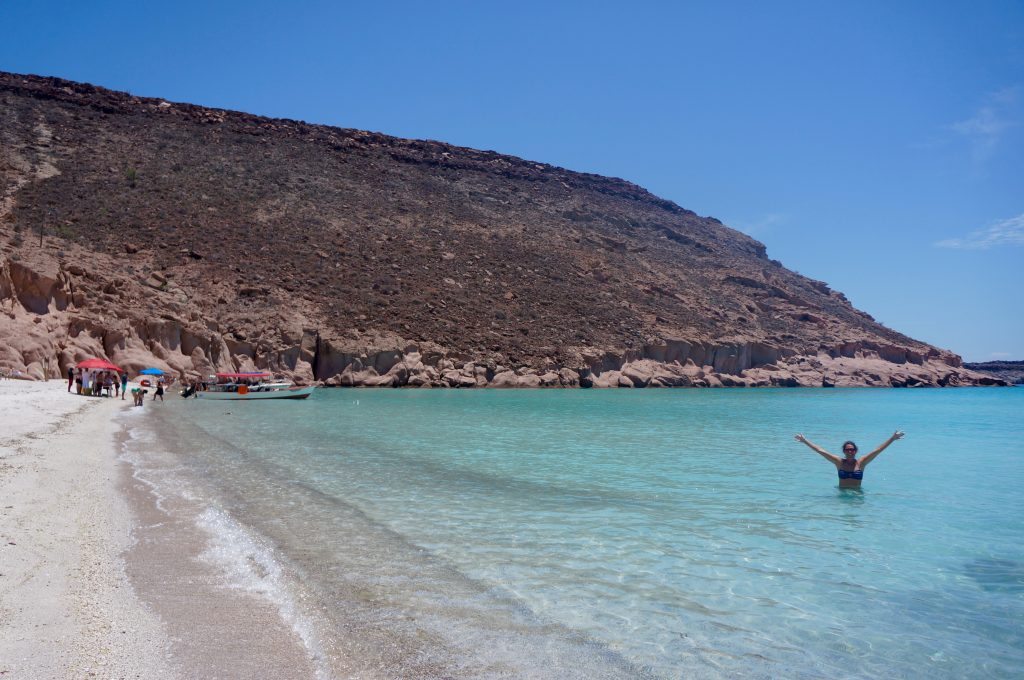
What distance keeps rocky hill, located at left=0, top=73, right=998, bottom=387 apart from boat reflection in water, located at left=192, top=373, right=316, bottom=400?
6598 mm

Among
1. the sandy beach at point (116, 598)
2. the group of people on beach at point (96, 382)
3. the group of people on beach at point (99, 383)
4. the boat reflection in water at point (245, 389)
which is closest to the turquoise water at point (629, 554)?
the sandy beach at point (116, 598)

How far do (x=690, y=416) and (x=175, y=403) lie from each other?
23.3 m

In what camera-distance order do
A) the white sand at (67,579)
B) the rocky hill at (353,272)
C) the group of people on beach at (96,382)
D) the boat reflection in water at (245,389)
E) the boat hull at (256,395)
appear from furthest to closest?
the rocky hill at (353,272)
the boat reflection in water at (245,389)
the boat hull at (256,395)
the group of people on beach at (96,382)
the white sand at (67,579)

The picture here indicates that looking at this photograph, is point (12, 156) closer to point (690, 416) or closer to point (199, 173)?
point (199, 173)

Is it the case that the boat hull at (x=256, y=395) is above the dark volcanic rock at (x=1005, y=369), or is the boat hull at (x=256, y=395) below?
below

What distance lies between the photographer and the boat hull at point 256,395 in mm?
35312

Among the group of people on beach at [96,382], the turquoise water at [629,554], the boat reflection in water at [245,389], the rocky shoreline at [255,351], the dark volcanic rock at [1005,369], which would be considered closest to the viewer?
the turquoise water at [629,554]

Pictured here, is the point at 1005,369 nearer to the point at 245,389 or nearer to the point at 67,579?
the point at 245,389

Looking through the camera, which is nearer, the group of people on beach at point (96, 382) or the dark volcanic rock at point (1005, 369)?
the group of people on beach at point (96, 382)

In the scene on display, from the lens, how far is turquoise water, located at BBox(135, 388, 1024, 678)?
16.0ft

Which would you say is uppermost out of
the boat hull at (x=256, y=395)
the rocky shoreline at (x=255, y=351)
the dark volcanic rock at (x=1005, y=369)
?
the dark volcanic rock at (x=1005, y=369)

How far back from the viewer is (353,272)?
177 feet

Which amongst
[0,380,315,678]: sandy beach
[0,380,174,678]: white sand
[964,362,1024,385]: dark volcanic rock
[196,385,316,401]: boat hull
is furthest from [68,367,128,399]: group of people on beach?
[964,362,1024,385]: dark volcanic rock

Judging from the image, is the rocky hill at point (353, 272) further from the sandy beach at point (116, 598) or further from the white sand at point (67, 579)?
the sandy beach at point (116, 598)
